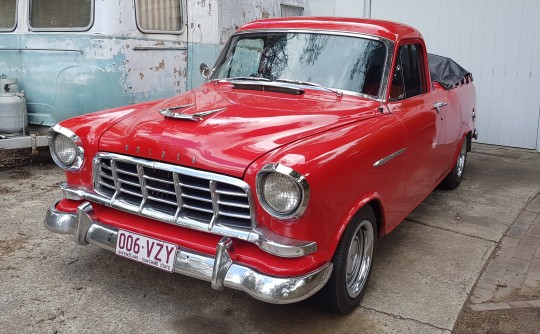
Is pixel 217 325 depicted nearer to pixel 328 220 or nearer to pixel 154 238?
pixel 154 238

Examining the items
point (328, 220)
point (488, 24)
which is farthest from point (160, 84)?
point (488, 24)

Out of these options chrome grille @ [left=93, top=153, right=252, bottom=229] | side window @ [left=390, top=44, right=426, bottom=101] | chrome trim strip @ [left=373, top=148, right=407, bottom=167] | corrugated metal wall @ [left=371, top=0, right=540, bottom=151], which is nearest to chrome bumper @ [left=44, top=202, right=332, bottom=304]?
chrome grille @ [left=93, top=153, right=252, bottom=229]

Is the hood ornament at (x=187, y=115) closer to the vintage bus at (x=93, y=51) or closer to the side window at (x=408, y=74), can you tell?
the side window at (x=408, y=74)

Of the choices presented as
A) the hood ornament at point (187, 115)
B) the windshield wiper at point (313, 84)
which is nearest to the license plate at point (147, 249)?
the hood ornament at point (187, 115)

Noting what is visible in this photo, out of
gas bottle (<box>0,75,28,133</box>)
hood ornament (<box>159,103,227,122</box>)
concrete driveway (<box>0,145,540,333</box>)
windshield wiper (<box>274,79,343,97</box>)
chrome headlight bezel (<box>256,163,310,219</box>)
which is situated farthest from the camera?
Answer: gas bottle (<box>0,75,28,133</box>)

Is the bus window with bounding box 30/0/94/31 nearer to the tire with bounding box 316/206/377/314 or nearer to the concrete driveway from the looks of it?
the concrete driveway

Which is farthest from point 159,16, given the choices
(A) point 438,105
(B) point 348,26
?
(A) point 438,105

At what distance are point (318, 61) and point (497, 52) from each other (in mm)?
4813

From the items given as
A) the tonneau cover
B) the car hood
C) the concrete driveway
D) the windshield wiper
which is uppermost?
the tonneau cover

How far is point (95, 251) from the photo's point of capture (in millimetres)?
4004

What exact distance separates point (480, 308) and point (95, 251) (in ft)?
8.69

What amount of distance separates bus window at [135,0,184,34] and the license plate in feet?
11.8

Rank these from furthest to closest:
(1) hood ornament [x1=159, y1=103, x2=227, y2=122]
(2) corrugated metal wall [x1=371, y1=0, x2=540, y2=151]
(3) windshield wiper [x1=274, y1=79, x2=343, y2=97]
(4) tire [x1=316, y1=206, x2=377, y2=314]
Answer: (2) corrugated metal wall [x1=371, y1=0, x2=540, y2=151] < (3) windshield wiper [x1=274, y1=79, x2=343, y2=97] < (1) hood ornament [x1=159, y1=103, x2=227, y2=122] < (4) tire [x1=316, y1=206, x2=377, y2=314]

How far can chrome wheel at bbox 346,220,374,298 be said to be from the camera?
10.7 ft
